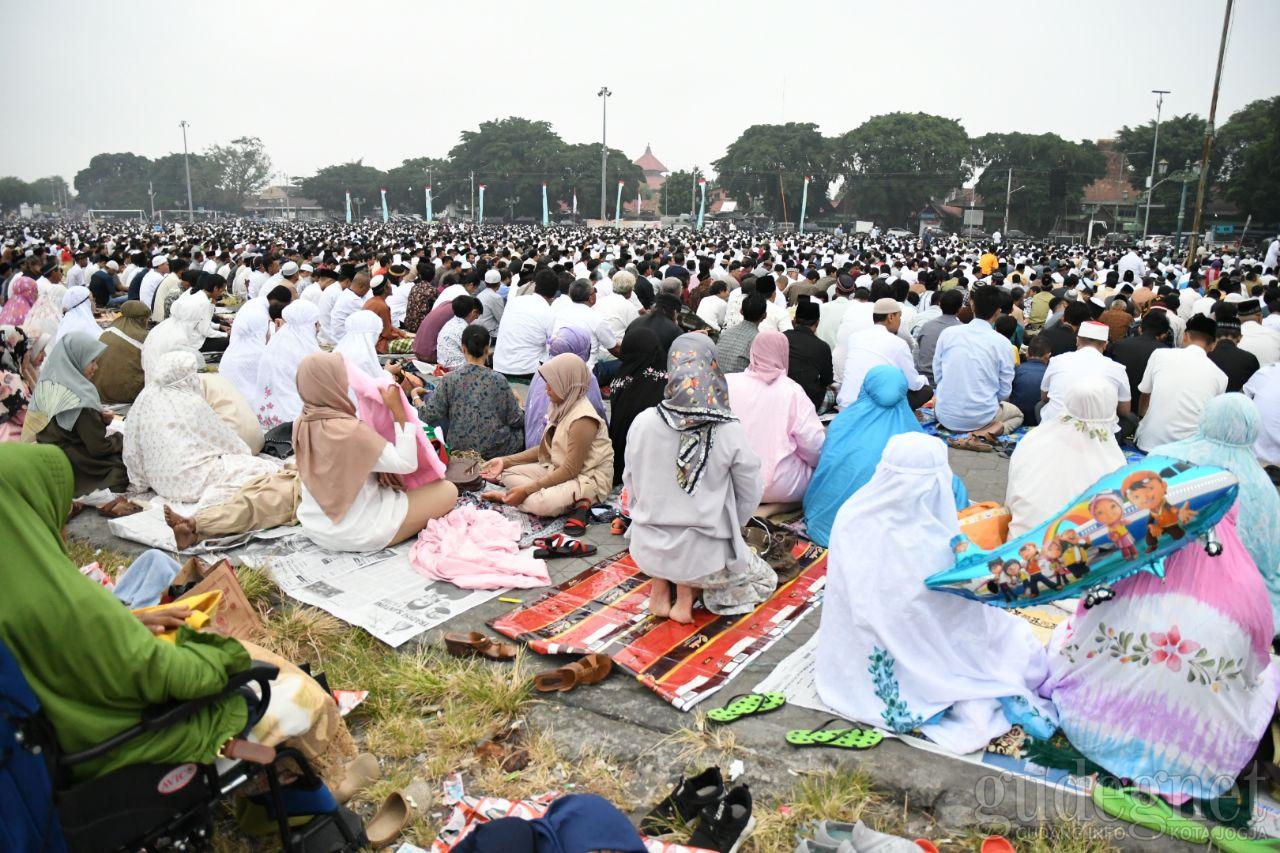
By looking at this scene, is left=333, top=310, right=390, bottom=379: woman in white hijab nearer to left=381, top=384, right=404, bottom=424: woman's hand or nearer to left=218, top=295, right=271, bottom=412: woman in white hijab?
left=218, top=295, right=271, bottom=412: woman in white hijab

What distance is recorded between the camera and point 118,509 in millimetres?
4953

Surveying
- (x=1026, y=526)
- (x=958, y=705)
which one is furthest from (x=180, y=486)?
(x=1026, y=526)

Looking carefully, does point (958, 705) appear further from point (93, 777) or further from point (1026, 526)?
point (93, 777)

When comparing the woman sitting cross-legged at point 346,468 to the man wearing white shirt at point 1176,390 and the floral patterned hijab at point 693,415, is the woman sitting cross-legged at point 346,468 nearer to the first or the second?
the floral patterned hijab at point 693,415

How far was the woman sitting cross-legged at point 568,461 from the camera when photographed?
4945 mm

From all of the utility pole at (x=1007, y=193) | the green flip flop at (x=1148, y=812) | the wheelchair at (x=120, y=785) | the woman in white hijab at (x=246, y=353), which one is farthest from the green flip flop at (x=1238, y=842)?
the utility pole at (x=1007, y=193)

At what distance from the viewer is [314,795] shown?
8.12ft

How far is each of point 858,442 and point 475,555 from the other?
213 cm

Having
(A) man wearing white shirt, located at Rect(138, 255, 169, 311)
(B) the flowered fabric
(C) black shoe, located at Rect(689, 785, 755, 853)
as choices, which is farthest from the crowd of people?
(A) man wearing white shirt, located at Rect(138, 255, 169, 311)

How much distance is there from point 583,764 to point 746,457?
4.74ft

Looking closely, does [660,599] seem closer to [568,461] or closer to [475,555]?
[475,555]

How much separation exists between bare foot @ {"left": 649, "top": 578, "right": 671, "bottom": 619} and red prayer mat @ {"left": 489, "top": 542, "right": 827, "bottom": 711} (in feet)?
0.13

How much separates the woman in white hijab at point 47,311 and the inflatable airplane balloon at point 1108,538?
8483 mm

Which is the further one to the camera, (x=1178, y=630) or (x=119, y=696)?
(x=1178, y=630)
